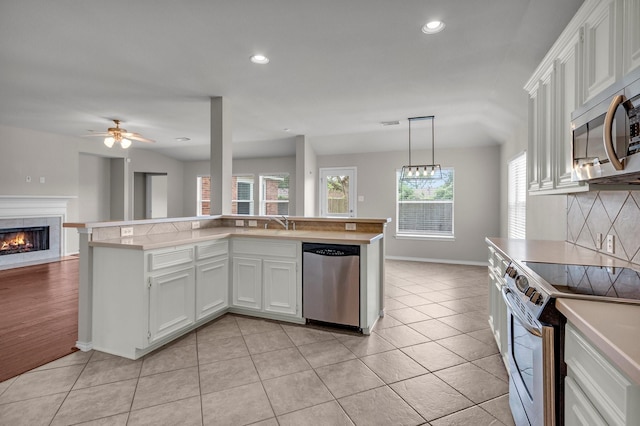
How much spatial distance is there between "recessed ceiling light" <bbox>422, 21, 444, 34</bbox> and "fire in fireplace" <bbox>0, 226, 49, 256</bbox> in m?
7.30

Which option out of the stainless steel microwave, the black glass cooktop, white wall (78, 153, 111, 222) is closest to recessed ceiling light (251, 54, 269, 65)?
the stainless steel microwave

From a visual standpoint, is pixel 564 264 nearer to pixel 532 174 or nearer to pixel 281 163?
pixel 532 174

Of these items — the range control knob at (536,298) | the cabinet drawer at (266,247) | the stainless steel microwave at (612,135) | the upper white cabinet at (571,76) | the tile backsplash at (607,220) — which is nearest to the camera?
the stainless steel microwave at (612,135)

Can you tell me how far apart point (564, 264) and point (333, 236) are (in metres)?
1.77

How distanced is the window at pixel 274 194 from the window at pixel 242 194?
393 millimetres

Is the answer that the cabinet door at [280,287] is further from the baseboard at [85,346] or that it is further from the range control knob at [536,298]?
the range control knob at [536,298]

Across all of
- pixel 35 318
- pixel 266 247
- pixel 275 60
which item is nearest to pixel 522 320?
pixel 266 247

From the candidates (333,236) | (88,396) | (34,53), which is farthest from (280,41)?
(88,396)

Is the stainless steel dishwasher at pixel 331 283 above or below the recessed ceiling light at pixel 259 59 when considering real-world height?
below

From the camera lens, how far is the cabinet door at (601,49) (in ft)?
4.70

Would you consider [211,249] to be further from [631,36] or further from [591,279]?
[631,36]

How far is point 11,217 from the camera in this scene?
18.2 ft

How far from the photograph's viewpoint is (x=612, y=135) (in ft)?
4.18

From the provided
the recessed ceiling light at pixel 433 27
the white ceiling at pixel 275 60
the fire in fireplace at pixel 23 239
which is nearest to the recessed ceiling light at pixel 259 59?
the white ceiling at pixel 275 60
